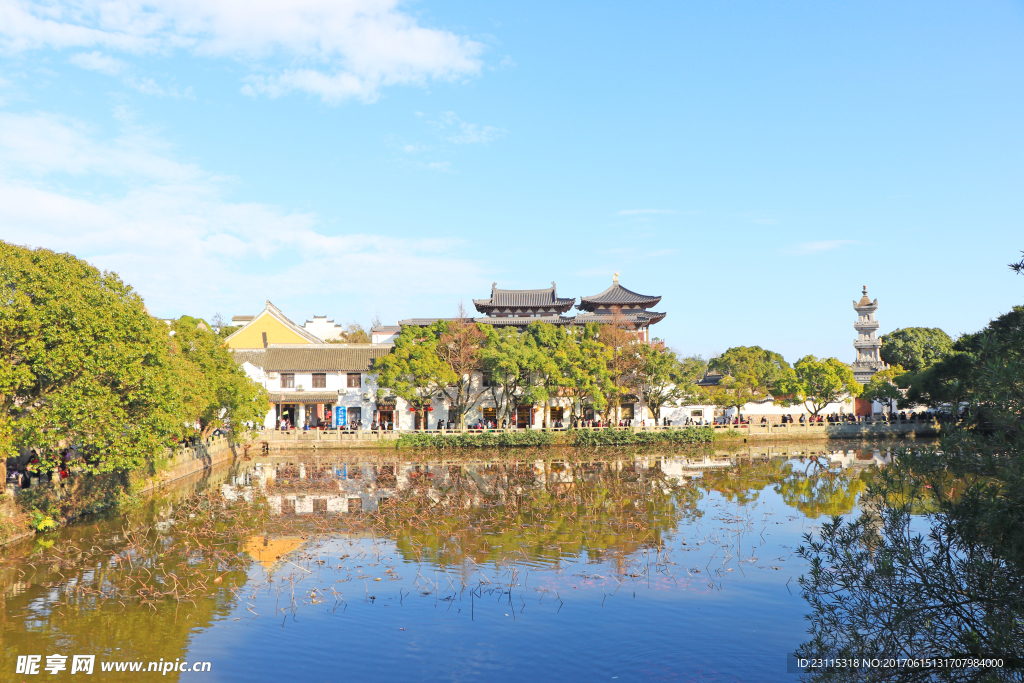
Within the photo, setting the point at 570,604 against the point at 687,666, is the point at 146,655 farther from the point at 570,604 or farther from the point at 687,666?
the point at 687,666

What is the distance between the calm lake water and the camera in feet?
34.2

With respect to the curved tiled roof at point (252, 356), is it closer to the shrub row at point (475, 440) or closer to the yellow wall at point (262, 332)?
the yellow wall at point (262, 332)

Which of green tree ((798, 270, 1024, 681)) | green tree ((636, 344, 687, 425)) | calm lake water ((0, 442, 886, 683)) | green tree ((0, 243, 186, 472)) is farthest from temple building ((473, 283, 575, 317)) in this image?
green tree ((798, 270, 1024, 681))

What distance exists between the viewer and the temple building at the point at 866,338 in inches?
2510

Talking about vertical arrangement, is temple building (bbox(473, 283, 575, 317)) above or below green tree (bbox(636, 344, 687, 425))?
above

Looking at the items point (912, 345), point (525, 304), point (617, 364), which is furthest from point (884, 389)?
point (525, 304)

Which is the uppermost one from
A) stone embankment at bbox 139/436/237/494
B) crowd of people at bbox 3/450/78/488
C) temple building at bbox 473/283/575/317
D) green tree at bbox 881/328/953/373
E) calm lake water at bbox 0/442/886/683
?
temple building at bbox 473/283/575/317

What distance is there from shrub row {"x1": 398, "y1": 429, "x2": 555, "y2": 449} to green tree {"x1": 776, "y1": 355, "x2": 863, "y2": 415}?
18122 mm

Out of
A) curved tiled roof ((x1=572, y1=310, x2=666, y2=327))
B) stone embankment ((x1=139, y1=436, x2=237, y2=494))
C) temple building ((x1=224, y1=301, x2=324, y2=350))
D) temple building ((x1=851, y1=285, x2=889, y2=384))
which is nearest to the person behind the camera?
stone embankment ((x1=139, y1=436, x2=237, y2=494))

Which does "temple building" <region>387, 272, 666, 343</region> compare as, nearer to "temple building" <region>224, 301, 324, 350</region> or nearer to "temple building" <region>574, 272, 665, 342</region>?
"temple building" <region>574, 272, 665, 342</region>

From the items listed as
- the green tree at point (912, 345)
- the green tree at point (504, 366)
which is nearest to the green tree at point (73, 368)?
the green tree at point (504, 366)

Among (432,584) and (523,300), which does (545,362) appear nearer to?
(523,300)

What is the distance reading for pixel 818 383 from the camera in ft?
147

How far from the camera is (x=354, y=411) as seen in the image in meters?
45.3
